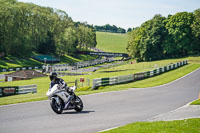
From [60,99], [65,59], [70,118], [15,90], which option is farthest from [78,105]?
[65,59]

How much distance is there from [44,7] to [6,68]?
47.7 m

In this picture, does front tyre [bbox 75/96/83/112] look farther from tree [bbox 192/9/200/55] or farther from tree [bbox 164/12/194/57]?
tree [bbox 192/9/200/55]

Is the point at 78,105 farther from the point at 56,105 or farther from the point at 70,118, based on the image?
the point at 70,118

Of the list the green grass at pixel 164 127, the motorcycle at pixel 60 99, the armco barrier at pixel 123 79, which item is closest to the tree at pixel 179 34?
the armco barrier at pixel 123 79

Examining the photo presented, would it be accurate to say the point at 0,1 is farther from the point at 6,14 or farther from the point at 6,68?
the point at 6,68

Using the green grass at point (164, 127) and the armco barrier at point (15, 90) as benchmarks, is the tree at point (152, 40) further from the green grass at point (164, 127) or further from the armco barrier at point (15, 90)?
the green grass at point (164, 127)

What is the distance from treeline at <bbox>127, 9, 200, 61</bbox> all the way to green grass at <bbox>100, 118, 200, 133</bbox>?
73626 mm

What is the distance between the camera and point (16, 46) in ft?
276

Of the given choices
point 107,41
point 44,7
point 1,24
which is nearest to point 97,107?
point 1,24

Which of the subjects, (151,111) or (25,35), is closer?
(151,111)

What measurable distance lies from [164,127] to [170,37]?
8002cm

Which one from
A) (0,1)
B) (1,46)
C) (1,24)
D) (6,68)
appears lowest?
(6,68)

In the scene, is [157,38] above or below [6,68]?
above

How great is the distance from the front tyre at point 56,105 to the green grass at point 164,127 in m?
4.11
